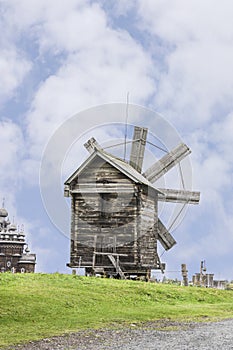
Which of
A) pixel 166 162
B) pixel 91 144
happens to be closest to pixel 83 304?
pixel 91 144

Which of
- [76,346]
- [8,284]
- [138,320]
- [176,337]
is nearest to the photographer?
[76,346]

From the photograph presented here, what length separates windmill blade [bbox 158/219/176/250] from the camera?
36188 millimetres

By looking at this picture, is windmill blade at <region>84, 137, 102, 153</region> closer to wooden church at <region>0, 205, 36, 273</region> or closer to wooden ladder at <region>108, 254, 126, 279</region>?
wooden ladder at <region>108, 254, 126, 279</region>

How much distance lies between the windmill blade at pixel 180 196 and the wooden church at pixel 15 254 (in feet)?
114

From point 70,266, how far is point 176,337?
63.6ft

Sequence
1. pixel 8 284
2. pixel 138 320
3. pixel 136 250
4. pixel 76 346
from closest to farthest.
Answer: pixel 76 346, pixel 138 320, pixel 8 284, pixel 136 250

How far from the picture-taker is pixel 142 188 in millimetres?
33094

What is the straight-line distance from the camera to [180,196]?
120 feet

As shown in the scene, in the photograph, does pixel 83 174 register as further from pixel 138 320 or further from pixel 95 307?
pixel 138 320

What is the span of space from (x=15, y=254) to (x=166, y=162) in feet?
119

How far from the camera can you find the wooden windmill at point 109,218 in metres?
32.3

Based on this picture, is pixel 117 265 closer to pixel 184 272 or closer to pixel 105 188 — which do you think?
pixel 105 188

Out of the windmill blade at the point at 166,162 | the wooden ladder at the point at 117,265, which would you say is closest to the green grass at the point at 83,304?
the wooden ladder at the point at 117,265

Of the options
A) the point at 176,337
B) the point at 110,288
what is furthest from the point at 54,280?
the point at 176,337
